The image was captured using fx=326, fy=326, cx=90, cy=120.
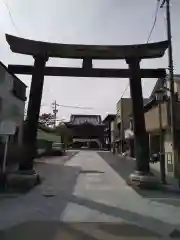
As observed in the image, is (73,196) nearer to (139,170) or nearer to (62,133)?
(139,170)

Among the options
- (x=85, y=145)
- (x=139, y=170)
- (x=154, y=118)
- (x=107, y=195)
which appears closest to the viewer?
(x=107, y=195)

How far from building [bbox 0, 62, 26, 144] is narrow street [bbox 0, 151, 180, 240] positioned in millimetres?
6736

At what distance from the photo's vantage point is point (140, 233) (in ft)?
23.8

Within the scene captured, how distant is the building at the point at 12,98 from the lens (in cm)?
1802

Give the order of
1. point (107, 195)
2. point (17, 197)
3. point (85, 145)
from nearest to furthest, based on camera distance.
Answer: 1. point (17, 197)
2. point (107, 195)
3. point (85, 145)

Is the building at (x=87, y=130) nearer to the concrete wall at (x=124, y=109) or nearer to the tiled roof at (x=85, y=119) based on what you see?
the tiled roof at (x=85, y=119)

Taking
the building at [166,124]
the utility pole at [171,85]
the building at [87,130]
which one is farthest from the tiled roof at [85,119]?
the utility pole at [171,85]

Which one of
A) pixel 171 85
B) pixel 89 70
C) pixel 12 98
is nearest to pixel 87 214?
pixel 89 70

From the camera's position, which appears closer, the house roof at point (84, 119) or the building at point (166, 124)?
the building at point (166, 124)

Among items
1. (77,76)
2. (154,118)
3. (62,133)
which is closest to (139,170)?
(77,76)

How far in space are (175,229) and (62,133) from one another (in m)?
56.9

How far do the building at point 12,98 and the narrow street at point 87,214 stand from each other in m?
6.74

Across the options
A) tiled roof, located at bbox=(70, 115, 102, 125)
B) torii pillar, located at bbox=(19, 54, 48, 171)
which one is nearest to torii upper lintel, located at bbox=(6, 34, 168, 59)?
torii pillar, located at bbox=(19, 54, 48, 171)

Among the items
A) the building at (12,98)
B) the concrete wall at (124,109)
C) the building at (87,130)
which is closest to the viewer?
the building at (12,98)
